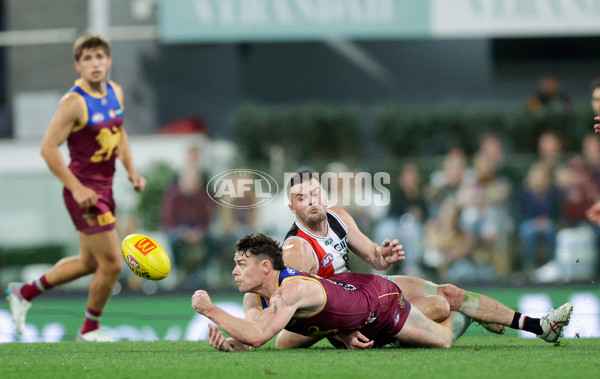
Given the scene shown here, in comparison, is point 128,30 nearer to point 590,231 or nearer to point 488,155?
point 488,155

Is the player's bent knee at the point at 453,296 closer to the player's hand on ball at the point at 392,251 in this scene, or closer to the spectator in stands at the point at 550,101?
the player's hand on ball at the point at 392,251

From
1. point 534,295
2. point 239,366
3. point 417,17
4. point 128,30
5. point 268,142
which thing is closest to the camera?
point 239,366

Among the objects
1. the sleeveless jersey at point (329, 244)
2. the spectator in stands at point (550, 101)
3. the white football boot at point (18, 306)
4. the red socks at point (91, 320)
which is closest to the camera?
the sleeveless jersey at point (329, 244)

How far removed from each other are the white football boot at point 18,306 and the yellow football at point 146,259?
71.6 inches

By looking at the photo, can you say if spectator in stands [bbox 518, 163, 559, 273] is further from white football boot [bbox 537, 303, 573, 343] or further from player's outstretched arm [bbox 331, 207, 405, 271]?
player's outstretched arm [bbox 331, 207, 405, 271]

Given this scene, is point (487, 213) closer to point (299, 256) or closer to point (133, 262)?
point (299, 256)

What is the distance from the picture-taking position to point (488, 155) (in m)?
12.8

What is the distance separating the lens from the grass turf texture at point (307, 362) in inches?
241

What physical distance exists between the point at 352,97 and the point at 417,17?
17.6 ft

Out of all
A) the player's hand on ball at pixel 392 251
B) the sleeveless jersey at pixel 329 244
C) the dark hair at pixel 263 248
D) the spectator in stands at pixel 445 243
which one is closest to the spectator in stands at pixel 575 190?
the spectator in stands at pixel 445 243

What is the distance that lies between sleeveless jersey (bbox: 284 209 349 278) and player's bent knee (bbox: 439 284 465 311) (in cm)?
80

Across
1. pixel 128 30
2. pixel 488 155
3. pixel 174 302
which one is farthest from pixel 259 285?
pixel 128 30

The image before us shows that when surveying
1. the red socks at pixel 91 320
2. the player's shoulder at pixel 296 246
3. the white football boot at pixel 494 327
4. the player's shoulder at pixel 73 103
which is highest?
the player's shoulder at pixel 73 103

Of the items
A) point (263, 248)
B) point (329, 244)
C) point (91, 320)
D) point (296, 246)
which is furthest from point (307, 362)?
point (91, 320)
